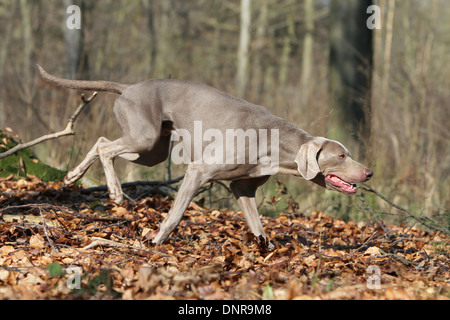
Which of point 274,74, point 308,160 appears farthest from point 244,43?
point 308,160

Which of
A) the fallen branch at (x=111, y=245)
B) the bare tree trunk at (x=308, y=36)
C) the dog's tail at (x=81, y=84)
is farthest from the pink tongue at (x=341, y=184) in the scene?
the bare tree trunk at (x=308, y=36)

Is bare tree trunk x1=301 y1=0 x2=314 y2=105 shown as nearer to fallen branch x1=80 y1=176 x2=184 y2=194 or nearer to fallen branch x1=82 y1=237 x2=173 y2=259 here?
fallen branch x1=80 y1=176 x2=184 y2=194

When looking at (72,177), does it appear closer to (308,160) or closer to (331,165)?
(308,160)

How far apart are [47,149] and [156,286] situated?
6.31 metres

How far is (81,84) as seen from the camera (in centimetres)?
506

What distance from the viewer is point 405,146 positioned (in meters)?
9.10

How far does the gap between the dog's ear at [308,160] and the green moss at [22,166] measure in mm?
3336

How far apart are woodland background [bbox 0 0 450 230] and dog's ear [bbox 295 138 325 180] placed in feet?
2.72

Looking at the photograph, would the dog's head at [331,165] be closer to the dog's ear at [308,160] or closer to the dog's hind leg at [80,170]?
the dog's ear at [308,160]

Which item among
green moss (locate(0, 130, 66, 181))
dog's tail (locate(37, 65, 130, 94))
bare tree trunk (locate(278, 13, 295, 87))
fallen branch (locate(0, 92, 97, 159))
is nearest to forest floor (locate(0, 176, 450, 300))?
green moss (locate(0, 130, 66, 181))

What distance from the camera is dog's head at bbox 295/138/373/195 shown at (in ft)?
15.1

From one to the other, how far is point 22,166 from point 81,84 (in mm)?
1838

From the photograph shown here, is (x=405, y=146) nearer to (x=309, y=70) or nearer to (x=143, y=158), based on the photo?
(x=143, y=158)
